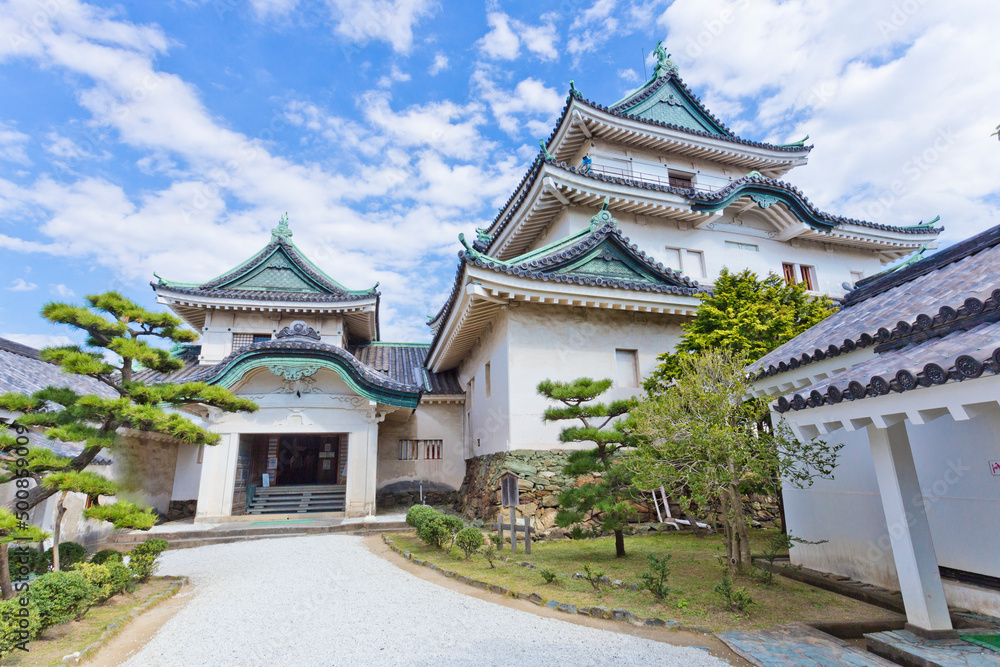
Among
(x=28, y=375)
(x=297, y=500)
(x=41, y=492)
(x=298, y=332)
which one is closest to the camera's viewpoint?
(x=41, y=492)

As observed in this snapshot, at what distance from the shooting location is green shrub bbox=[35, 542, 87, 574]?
6430mm

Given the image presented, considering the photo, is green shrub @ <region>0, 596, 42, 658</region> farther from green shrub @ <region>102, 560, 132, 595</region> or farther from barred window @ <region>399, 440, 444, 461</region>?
barred window @ <region>399, 440, 444, 461</region>

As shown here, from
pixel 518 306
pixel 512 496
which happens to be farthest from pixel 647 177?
pixel 512 496

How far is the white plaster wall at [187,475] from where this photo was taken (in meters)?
15.0

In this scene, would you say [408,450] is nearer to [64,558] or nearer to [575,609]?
[64,558]

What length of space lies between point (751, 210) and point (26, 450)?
62.0ft

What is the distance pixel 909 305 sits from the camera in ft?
18.0

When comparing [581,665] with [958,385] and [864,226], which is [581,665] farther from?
[864,226]

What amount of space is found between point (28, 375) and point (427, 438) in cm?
1056

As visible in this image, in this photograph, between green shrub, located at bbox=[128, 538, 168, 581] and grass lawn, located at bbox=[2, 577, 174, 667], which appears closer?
grass lawn, located at bbox=[2, 577, 174, 667]

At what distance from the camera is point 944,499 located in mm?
5113

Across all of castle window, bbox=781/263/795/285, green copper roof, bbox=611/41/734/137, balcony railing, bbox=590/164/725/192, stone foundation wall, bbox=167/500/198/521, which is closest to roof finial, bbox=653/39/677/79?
green copper roof, bbox=611/41/734/137

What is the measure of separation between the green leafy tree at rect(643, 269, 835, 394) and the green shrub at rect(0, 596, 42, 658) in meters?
8.90

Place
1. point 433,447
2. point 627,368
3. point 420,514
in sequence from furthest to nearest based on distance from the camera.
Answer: point 433,447 < point 627,368 < point 420,514
